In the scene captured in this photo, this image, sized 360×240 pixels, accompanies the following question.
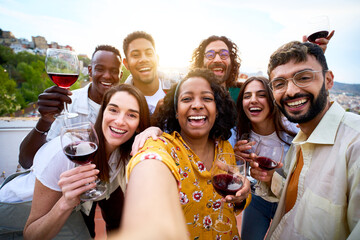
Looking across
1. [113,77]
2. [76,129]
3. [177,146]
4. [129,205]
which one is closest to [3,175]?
[113,77]

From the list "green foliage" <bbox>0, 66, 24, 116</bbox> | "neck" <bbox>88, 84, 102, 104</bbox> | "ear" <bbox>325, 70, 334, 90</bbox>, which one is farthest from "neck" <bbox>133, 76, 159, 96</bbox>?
"green foliage" <bbox>0, 66, 24, 116</bbox>

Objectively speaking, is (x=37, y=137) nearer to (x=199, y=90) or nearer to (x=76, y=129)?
(x=76, y=129)

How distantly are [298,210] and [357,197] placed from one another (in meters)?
0.48

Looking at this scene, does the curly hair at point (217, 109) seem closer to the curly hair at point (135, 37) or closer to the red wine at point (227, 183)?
the red wine at point (227, 183)

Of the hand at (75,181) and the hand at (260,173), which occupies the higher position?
the hand at (75,181)

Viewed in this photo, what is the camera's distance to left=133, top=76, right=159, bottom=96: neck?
380 cm

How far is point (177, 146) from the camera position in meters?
1.86

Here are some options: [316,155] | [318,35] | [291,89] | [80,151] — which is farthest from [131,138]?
[318,35]

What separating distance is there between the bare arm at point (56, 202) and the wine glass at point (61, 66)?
0.71 meters

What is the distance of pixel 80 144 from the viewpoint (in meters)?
1.63

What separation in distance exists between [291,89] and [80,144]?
213 centimetres

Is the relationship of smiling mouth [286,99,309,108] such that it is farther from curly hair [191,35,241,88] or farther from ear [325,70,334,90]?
curly hair [191,35,241,88]

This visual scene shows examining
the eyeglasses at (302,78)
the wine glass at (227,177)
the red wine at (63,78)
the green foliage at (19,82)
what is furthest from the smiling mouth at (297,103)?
the green foliage at (19,82)

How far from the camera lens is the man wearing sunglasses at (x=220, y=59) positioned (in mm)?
3762
